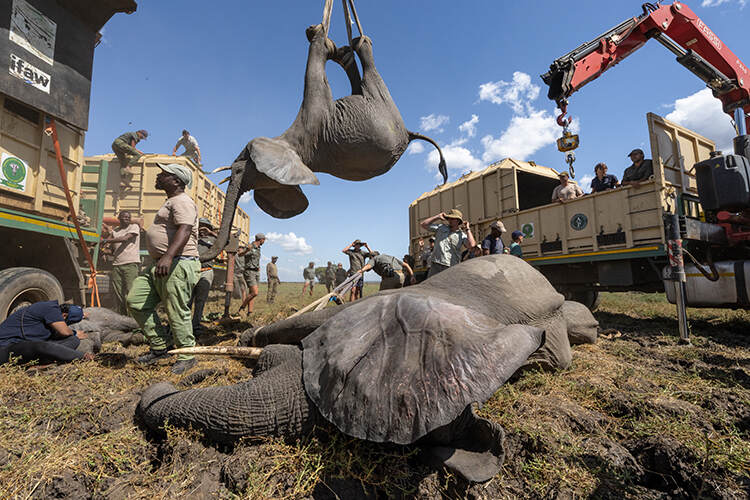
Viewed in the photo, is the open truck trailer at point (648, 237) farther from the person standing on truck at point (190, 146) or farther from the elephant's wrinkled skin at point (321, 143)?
the person standing on truck at point (190, 146)

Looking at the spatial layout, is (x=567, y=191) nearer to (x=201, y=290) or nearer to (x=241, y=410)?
(x=201, y=290)

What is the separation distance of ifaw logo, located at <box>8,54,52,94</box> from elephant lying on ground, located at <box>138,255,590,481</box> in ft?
14.5

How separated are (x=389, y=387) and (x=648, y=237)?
5.88 meters

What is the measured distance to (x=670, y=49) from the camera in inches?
260

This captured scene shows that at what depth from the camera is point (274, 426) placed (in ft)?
5.95

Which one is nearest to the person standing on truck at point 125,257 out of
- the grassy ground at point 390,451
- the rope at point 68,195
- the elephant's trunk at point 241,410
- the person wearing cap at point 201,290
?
the rope at point 68,195

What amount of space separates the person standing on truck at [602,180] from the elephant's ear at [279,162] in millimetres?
6110

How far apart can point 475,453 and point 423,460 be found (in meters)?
0.30

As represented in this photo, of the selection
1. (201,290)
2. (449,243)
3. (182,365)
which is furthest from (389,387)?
(201,290)

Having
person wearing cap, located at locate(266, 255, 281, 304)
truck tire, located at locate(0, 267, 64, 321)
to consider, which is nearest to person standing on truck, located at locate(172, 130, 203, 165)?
person wearing cap, located at locate(266, 255, 281, 304)

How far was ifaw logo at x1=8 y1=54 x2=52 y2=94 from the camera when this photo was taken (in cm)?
386

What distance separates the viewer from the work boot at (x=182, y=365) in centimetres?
283

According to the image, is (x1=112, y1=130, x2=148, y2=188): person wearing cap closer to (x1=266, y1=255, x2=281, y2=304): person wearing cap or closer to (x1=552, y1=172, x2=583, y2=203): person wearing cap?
(x1=266, y1=255, x2=281, y2=304): person wearing cap

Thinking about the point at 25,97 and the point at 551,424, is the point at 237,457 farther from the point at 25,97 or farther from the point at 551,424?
the point at 25,97
